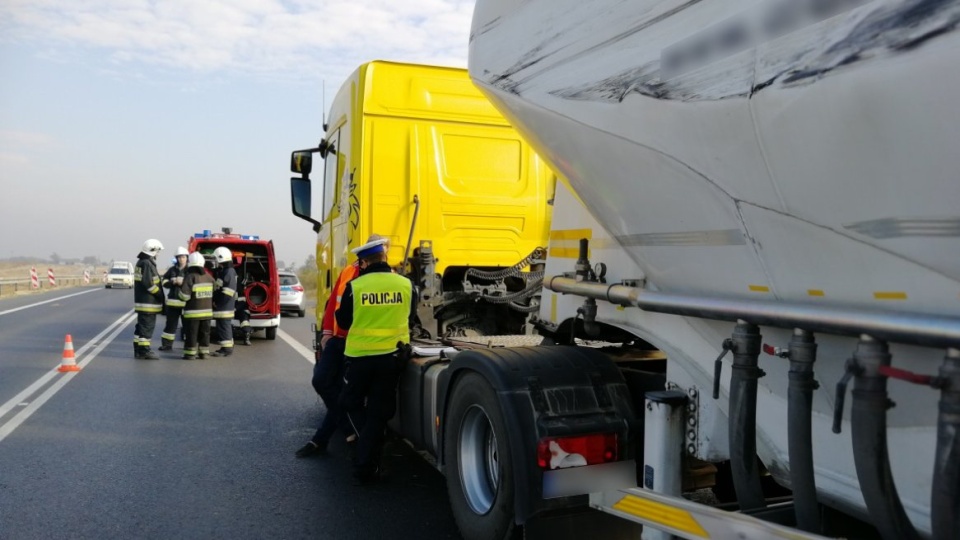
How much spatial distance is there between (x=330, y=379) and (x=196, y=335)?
7132 mm

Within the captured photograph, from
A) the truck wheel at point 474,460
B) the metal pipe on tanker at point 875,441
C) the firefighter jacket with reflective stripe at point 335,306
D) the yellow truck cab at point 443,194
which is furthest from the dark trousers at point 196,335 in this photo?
the metal pipe on tanker at point 875,441

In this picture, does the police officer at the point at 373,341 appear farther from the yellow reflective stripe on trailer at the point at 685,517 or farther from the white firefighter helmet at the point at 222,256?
the white firefighter helmet at the point at 222,256

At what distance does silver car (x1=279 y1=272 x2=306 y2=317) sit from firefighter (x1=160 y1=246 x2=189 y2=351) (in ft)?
25.8

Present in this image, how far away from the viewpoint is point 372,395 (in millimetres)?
5238

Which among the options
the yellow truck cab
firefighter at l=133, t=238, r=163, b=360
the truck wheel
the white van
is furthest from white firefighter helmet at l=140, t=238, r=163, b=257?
the white van

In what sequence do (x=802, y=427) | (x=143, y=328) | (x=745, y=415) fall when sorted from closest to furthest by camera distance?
(x=802, y=427) < (x=745, y=415) < (x=143, y=328)

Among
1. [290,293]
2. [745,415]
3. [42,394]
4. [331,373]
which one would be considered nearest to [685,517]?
[745,415]

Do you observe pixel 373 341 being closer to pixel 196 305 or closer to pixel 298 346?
pixel 196 305

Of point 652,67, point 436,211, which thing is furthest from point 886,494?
point 436,211

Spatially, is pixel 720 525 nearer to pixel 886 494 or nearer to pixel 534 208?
pixel 886 494

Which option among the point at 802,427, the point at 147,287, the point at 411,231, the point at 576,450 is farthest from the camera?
the point at 147,287

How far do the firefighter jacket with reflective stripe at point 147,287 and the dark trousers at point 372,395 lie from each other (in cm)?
818

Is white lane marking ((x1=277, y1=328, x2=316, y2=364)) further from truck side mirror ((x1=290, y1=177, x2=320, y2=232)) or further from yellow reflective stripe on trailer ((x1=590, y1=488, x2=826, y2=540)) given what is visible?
yellow reflective stripe on trailer ((x1=590, y1=488, x2=826, y2=540))

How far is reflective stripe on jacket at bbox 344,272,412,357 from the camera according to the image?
5.13m
